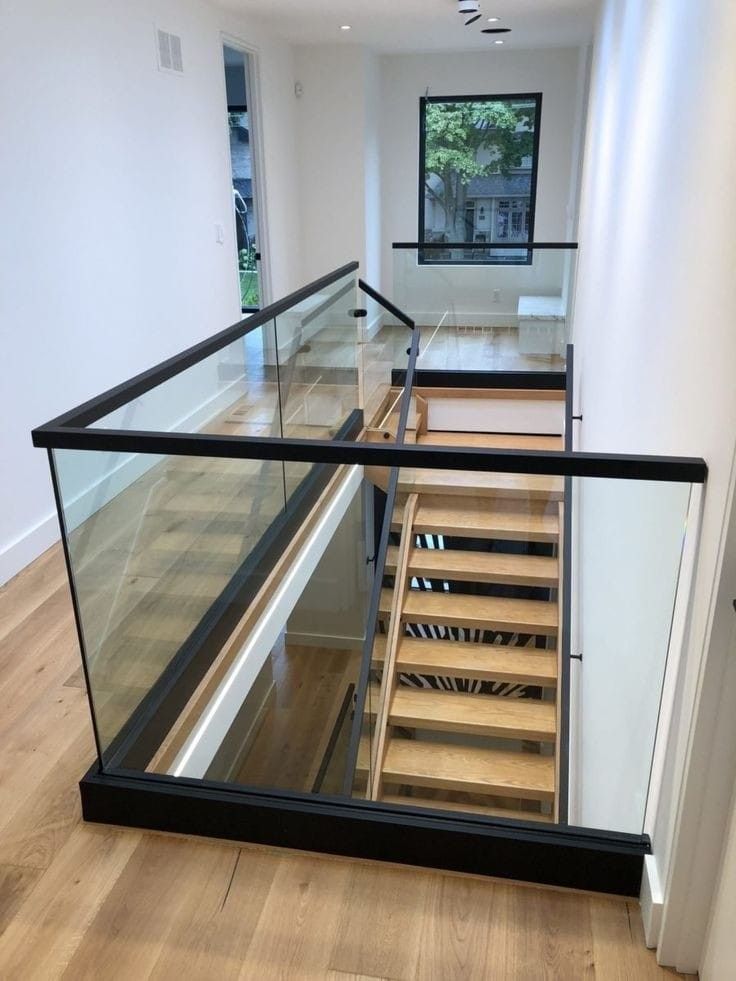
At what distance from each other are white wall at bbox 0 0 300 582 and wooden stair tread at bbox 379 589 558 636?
178 centimetres

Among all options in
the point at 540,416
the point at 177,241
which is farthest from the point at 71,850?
the point at 540,416

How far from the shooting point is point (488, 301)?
6.82 m

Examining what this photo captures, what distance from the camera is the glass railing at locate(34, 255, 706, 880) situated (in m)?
1.69

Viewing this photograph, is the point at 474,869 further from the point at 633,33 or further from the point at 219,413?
the point at 633,33

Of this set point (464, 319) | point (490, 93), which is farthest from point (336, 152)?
point (464, 319)

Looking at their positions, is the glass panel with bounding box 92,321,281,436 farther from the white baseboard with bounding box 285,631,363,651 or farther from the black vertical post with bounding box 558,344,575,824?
the black vertical post with bounding box 558,344,575,824

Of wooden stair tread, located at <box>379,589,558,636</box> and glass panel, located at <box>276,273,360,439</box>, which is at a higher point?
glass panel, located at <box>276,273,360,439</box>

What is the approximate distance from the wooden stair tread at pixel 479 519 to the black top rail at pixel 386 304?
3.01 m

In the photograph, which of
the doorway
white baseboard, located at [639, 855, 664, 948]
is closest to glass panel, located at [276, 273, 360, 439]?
the doorway

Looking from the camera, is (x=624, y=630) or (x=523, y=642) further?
(x=523, y=642)

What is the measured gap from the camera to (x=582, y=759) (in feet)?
9.81

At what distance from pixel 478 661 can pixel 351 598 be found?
202 cm

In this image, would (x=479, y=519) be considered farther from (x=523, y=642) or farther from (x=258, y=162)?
(x=258, y=162)

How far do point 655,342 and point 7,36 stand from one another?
9.15ft
